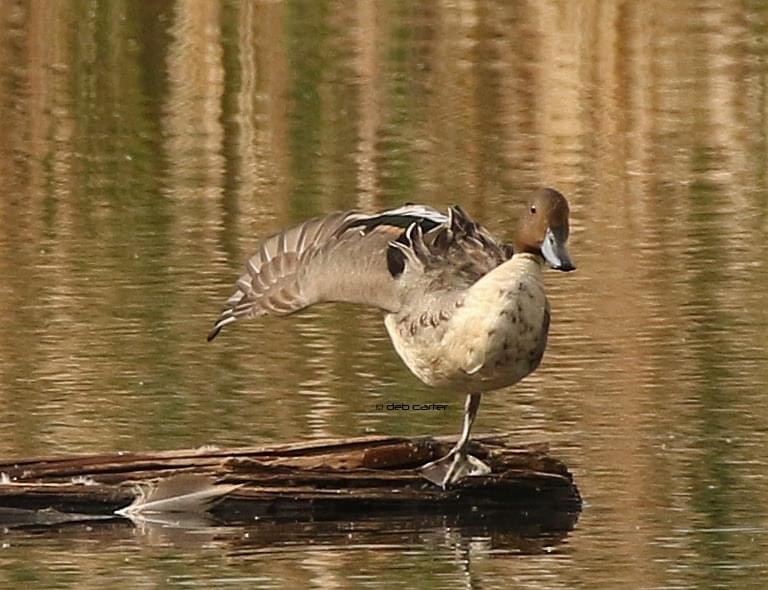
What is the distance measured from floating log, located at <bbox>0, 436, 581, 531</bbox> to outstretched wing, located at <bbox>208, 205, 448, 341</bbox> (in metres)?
0.51

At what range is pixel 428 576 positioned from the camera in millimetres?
8297

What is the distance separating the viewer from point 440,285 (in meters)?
8.95

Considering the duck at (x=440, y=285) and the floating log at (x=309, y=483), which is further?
the floating log at (x=309, y=483)

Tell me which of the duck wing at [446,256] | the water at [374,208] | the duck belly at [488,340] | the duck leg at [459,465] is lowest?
the water at [374,208]

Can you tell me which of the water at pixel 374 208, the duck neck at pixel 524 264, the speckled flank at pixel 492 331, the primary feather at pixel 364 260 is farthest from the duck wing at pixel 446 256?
the water at pixel 374 208

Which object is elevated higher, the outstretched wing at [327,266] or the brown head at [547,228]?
the brown head at [547,228]

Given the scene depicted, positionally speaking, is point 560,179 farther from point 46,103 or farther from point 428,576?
point 428,576

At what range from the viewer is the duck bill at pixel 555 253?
8.44 metres

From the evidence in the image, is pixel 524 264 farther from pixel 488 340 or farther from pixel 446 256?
pixel 446 256

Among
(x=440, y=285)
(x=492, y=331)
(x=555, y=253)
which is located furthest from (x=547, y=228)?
(x=440, y=285)

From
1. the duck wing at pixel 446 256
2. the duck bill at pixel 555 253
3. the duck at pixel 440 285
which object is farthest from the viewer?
the duck wing at pixel 446 256

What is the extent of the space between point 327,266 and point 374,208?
6.39 metres

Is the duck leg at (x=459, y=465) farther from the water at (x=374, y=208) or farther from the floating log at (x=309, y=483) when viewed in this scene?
the water at (x=374, y=208)

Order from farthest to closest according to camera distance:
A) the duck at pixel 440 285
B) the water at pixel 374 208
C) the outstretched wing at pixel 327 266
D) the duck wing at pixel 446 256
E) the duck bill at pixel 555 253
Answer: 1. the outstretched wing at pixel 327 266
2. the duck wing at pixel 446 256
3. the water at pixel 374 208
4. the duck at pixel 440 285
5. the duck bill at pixel 555 253
